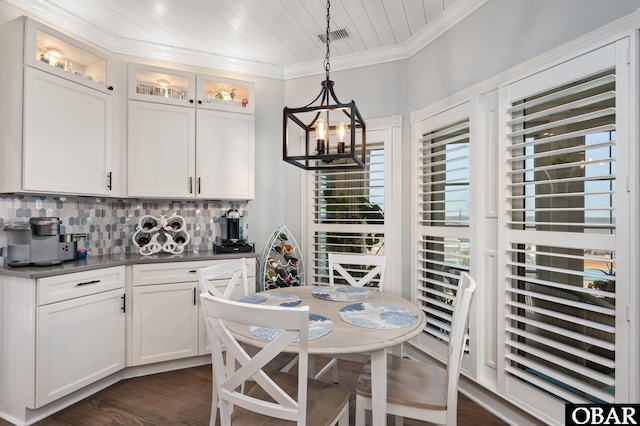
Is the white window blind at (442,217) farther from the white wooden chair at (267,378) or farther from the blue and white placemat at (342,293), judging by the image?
the white wooden chair at (267,378)

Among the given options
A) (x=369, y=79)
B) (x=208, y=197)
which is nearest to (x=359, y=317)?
(x=208, y=197)

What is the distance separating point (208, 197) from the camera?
10.9 ft

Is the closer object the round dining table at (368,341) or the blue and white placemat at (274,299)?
the round dining table at (368,341)

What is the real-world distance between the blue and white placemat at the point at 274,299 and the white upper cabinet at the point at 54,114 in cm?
161

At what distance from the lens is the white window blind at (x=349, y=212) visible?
340 cm

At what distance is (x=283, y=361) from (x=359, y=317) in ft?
5.70

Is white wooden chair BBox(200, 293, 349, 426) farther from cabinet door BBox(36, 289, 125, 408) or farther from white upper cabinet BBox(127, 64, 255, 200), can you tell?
white upper cabinet BBox(127, 64, 255, 200)

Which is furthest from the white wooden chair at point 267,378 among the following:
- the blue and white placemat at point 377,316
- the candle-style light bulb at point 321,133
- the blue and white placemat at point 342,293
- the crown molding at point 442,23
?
the crown molding at point 442,23

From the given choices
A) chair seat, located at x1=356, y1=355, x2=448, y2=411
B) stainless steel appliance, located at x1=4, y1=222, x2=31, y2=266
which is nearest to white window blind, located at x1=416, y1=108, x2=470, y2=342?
chair seat, located at x1=356, y1=355, x2=448, y2=411

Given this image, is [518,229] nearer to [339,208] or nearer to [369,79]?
[339,208]

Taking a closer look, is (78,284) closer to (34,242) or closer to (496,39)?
(34,242)

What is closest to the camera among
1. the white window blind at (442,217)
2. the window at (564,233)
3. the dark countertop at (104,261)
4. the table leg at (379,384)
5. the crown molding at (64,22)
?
the table leg at (379,384)

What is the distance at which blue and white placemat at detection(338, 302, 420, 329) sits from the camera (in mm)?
1791

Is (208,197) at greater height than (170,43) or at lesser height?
lesser
